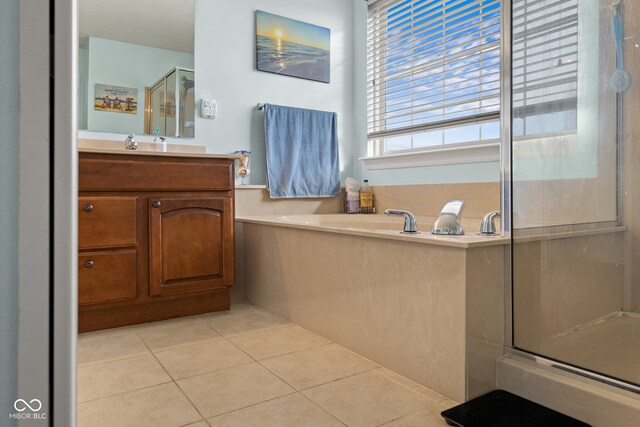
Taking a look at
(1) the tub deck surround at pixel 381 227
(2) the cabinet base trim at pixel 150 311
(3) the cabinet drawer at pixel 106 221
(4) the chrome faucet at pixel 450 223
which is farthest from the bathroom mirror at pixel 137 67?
(4) the chrome faucet at pixel 450 223

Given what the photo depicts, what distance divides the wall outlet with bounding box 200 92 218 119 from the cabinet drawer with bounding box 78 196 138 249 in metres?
0.84

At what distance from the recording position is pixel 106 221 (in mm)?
2076

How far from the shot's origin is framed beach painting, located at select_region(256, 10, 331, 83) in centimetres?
297

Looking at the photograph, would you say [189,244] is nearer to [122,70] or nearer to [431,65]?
[122,70]

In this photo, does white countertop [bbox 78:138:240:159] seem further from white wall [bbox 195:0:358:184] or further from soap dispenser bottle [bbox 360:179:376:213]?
soap dispenser bottle [bbox 360:179:376:213]

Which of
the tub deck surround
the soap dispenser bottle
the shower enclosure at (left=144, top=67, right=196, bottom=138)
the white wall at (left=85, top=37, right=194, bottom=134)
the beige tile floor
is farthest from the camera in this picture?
the soap dispenser bottle

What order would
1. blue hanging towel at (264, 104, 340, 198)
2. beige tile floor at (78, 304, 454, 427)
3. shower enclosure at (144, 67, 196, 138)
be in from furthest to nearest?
blue hanging towel at (264, 104, 340, 198)
shower enclosure at (144, 67, 196, 138)
beige tile floor at (78, 304, 454, 427)

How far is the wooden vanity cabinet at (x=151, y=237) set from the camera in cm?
205

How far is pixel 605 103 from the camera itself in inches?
60.5

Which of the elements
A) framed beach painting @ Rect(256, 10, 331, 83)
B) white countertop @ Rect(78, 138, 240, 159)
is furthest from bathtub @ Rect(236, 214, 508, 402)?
framed beach painting @ Rect(256, 10, 331, 83)

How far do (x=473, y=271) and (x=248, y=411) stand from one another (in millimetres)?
805

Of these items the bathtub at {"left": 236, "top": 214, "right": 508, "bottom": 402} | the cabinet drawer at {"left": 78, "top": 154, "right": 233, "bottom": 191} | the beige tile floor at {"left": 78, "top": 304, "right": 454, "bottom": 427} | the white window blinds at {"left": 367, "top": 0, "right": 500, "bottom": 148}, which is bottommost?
the beige tile floor at {"left": 78, "top": 304, "right": 454, "bottom": 427}

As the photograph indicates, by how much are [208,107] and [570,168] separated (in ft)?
6.70
